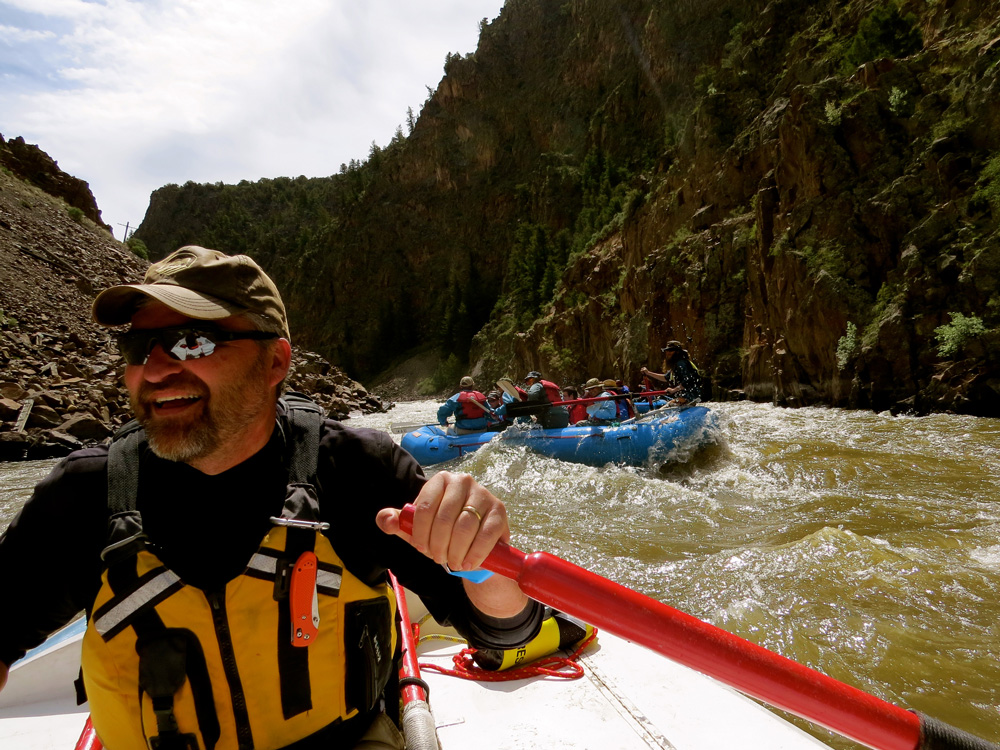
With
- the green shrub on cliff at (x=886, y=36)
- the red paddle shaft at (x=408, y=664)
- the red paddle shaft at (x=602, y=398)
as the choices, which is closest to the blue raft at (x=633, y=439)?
the red paddle shaft at (x=602, y=398)

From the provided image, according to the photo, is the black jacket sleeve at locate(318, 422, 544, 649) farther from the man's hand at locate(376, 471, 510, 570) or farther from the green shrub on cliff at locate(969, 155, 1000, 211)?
the green shrub on cliff at locate(969, 155, 1000, 211)

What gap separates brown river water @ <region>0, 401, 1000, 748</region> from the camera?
8.71 feet

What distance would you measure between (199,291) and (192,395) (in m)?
0.24

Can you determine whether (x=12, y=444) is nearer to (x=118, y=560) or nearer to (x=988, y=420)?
(x=118, y=560)

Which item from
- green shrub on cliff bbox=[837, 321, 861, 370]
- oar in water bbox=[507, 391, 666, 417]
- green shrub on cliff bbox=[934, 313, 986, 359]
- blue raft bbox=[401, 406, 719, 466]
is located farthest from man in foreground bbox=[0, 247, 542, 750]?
green shrub on cliff bbox=[837, 321, 861, 370]

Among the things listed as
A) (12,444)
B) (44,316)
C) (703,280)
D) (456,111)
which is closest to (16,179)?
(44,316)

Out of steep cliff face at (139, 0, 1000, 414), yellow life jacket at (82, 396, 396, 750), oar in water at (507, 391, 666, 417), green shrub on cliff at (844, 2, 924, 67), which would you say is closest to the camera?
yellow life jacket at (82, 396, 396, 750)

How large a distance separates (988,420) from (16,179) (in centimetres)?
3826

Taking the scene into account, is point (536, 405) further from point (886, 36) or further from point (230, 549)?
point (886, 36)

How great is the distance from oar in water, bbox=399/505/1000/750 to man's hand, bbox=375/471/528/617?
0.11 metres

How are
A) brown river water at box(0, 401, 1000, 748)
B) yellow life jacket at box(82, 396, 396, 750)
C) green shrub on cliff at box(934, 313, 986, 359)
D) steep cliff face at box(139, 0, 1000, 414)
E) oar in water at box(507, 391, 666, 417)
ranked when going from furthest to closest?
steep cliff face at box(139, 0, 1000, 414) < oar in water at box(507, 391, 666, 417) < green shrub on cliff at box(934, 313, 986, 359) < brown river water at box(0, 401, 1000, 748) < yellow life jacket at box(82, 396, 396, 750)

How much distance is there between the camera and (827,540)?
12.8ft

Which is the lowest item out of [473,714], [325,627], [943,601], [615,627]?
[943,601]

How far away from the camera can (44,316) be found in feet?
51.8
